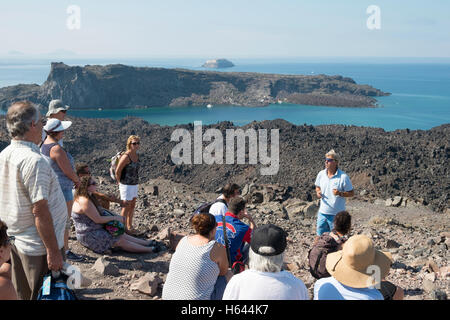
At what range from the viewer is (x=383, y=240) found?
8945 millimetres

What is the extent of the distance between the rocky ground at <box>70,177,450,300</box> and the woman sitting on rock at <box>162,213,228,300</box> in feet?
4.48

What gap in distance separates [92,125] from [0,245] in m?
35.7

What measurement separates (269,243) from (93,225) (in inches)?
139

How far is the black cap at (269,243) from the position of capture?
3.03 m

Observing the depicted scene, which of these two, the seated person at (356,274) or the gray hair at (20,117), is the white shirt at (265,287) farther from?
the gray hair at (20,117)

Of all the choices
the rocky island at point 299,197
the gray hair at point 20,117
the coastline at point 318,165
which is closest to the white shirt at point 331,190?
the rocky island at point 299,197

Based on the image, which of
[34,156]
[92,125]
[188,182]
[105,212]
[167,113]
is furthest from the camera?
[167,113]

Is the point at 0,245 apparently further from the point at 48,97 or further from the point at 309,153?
the point at 48,97

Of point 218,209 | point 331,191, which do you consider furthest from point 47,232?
point 331,191

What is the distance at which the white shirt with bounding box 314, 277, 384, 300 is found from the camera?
3.27 meters

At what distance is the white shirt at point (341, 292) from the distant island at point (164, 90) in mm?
83399

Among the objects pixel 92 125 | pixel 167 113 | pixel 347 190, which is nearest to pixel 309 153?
pixel 347 190

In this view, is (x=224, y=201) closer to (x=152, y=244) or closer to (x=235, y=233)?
(x=235, y=233)
